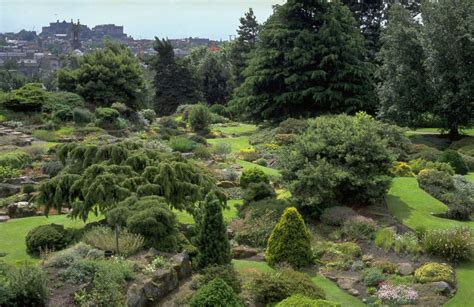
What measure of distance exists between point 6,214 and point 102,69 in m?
21.8

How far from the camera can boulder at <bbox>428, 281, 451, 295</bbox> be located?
12.0m

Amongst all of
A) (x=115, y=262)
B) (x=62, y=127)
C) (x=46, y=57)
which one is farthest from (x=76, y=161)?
(x=46, y=57)

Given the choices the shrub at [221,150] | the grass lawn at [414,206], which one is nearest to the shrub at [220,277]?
the grass lawn at [414,206]

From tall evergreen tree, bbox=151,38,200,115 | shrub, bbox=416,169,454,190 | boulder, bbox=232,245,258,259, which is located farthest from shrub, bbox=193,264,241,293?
tall evergreen tree, bbox=151,38,200,115

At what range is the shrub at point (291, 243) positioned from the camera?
13398 mm

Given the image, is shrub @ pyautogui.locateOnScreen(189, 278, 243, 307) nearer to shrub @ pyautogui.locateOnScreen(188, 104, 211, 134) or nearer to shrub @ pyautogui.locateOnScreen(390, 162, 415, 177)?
shrub @ pyautogui.locateOnScreen(390, 162, 415, 177)

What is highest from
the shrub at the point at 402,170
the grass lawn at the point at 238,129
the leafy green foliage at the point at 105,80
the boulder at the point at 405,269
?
the leafy green foliage at the point at 105,80

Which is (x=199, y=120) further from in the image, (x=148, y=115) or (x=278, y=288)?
(x=278, y=288)

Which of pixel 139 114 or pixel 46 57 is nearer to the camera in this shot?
pixel 139 114

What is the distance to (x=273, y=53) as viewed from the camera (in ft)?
119

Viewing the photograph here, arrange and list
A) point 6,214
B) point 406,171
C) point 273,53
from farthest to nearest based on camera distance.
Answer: point 273,53 → point 406,171 → point 6,214

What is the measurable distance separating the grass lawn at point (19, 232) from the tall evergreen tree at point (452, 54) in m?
21.8

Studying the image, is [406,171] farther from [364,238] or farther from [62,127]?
[62,127]

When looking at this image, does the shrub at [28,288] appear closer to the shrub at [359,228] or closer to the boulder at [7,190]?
the shrub at [359,228]
